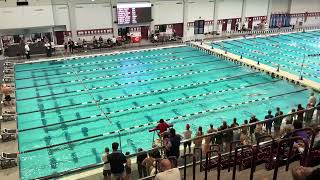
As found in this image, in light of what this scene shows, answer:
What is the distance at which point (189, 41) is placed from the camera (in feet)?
85.8

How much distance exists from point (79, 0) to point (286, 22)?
823 inches

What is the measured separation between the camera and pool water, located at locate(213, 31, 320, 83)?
18922 millimetres

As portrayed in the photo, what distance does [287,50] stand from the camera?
23.2 metres

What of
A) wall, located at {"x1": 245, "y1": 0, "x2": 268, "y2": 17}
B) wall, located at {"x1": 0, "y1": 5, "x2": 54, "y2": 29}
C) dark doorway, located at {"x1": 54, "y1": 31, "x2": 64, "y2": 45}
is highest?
wall, located at {"x1": 245, "y1": 0, "x2": 268, "y2": 17}

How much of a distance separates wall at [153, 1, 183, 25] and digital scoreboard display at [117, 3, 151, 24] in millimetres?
1016

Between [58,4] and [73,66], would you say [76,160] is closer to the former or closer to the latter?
[73,66]

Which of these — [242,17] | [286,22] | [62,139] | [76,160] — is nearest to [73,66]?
[62,139]

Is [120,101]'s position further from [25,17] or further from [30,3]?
[30,3]

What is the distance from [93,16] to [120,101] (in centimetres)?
1178

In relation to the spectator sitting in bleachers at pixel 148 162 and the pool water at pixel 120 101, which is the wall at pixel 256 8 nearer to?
the pool water at pixel 120 101

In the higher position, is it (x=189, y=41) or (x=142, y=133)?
(x=189, y=41)

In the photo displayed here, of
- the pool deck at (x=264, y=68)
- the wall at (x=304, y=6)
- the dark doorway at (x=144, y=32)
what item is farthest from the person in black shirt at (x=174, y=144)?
the wall at (x=304, y=6)

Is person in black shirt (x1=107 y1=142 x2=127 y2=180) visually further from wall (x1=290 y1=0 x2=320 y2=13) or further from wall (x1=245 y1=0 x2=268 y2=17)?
wall (x1=290 y1=0 x2=320 y2=13)

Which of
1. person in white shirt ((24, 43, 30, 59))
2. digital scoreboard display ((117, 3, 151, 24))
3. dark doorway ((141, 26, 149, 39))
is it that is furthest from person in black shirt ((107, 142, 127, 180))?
dark doorway ((141, 26, 149, 39))
